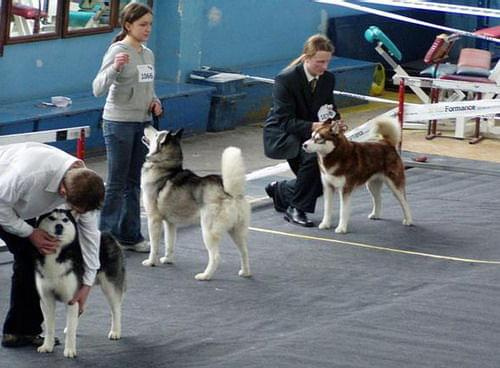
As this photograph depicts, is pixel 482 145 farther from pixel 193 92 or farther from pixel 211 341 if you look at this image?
pixel 211 341

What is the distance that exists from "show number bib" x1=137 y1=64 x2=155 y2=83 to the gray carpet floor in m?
1.09

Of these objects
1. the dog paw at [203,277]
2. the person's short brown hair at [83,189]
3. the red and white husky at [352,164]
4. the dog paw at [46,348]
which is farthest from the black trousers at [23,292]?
the red and white husky at [352,164]

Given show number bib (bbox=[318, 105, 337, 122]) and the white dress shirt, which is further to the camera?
show number bib (bbox=[318, 105, 337, 122])

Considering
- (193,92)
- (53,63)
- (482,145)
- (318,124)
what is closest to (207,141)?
(193,92)

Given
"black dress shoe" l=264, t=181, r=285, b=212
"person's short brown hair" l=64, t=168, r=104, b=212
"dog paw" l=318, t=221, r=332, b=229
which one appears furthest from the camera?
"black dress shoe" l=264, t=181, r=285, b=212

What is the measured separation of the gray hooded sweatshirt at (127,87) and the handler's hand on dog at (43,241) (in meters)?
2.18

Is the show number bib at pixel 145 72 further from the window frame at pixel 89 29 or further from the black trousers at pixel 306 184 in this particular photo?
the window frame at pixel 89 29

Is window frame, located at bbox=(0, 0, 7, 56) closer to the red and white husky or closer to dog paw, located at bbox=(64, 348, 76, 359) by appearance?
the red and white husky

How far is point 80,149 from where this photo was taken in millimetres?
7773

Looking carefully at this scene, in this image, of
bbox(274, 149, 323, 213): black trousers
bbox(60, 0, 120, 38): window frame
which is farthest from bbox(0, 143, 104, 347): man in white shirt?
bbox(60, 0, 120, 38): window frame

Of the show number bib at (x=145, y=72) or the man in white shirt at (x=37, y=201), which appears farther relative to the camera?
the show number bib at (x=145, y=72)

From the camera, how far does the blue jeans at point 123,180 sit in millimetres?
7641

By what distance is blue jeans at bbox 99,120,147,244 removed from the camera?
301 inches

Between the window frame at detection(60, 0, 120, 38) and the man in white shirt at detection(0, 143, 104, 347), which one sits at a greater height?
the window frame at detection(60, 0, 120, 38)
